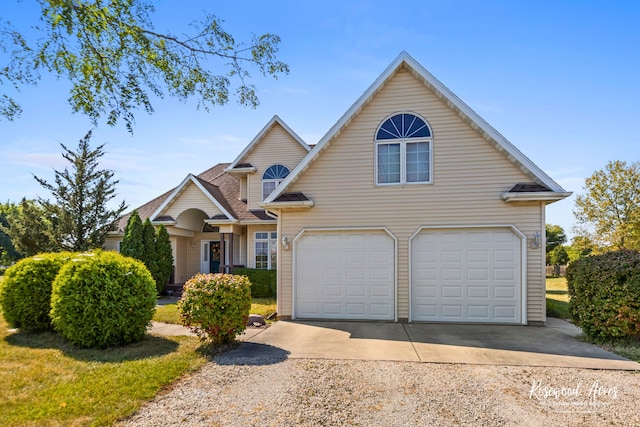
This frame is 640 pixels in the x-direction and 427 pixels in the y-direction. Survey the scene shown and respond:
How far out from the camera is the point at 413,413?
442 centimetres

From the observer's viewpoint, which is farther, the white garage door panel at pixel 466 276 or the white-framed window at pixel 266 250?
the white-framed window at pixel 266 250

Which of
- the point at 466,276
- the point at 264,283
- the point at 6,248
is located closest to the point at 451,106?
the point at 466,276

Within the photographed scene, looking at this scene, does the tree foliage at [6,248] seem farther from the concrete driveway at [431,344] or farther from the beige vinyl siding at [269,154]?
the concrete driveway at [431,344]

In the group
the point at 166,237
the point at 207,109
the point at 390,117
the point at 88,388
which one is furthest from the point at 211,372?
the point at 166,237

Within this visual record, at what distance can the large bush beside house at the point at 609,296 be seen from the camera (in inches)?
284

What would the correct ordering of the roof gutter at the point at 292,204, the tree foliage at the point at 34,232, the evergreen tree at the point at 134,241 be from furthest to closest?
1. the tree foliage at the point at 34,232
2. the evergreen tree at the point at 134,241
3. the roof gutter at the point at 292,204

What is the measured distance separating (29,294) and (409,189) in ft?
33.0

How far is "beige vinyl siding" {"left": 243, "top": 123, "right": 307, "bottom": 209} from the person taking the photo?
55.1 feet

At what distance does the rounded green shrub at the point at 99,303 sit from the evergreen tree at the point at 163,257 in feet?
28.0

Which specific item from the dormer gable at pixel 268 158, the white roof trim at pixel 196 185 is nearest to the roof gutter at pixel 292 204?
the white roof trim at pixel 196 185

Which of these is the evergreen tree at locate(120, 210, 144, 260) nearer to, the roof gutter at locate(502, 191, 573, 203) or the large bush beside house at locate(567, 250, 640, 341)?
the roof gutter at locate(502, 191, 573, 203)

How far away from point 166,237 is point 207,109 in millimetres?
11020

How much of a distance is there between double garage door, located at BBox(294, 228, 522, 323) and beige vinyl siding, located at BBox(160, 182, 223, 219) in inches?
Result: 299

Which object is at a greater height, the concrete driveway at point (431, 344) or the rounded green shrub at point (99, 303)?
the rounded green shrub at point (99, 303)
